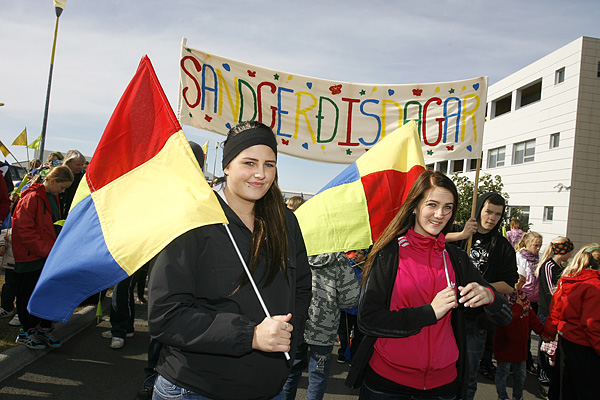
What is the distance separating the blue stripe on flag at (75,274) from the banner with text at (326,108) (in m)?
2.77

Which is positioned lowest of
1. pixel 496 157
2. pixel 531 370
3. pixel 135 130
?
pixel 531 370

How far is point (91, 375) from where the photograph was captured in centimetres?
445

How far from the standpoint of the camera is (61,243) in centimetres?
211

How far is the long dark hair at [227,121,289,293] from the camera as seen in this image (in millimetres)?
1901

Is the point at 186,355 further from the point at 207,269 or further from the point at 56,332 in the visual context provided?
the point at 56,332

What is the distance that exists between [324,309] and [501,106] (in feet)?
119

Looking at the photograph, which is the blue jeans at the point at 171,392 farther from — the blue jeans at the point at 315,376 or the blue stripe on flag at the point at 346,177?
the blue stripe on flag at the point at 346,177

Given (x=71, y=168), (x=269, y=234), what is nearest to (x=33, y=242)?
(x=71, y=168)

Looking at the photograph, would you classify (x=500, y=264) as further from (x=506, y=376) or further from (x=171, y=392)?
(x=171, y=392)

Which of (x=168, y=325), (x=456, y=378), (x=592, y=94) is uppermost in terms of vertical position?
(x=592, y=94)

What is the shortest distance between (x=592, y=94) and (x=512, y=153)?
291 inches

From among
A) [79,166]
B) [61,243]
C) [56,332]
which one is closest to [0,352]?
[56,332]

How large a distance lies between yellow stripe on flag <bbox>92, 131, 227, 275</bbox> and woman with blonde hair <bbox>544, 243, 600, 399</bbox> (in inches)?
142

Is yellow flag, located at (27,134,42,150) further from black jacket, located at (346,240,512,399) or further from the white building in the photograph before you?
the white building
